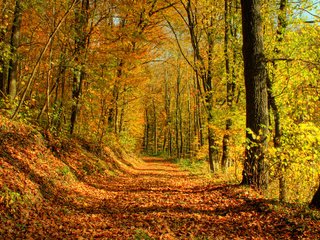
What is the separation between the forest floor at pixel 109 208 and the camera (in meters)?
5.55

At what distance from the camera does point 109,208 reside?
26.4ft

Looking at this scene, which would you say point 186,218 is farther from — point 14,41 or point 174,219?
point 14,41

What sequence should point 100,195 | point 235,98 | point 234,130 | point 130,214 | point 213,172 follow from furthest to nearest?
point 213,172, point 235,98, point 234,130, point 100,195, point 130,214

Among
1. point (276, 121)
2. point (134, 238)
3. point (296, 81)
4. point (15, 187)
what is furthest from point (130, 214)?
point (296, 81)

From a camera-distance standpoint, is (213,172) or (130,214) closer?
(130,214)

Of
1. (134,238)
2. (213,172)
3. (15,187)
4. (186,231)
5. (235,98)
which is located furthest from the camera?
(213,172)

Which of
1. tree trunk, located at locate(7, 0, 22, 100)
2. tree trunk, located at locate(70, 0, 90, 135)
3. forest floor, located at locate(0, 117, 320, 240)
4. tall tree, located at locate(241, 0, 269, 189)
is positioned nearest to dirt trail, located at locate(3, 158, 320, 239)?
forest floor, located at locate(0, 117, 320, 240)

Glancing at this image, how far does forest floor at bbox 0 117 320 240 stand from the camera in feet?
18.2

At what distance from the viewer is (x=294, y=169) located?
7.34 m

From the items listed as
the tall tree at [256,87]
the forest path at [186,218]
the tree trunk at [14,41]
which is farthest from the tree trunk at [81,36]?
the tall tree at [256,87]

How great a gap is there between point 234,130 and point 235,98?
7.03 feet

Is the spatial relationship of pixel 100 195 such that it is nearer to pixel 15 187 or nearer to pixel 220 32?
pixel 15 187

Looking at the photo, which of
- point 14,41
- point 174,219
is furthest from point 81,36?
point 174,219

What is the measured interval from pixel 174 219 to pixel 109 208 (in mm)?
2255
